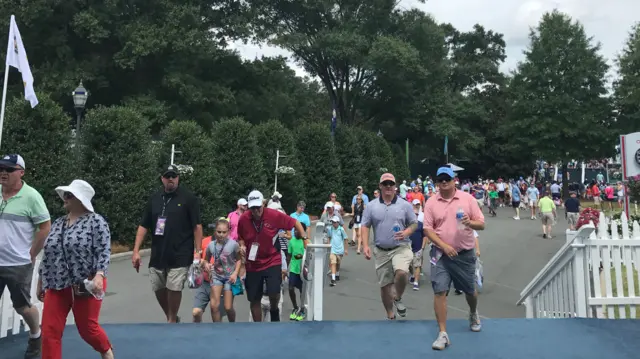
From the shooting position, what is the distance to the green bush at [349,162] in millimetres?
32531

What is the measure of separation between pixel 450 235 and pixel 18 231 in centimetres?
413

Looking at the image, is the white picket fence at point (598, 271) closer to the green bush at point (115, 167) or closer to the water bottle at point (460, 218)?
the water bottle at point (460, 218)

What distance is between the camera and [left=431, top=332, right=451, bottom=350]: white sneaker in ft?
16.9

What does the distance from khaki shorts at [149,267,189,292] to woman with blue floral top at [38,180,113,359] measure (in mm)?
1757

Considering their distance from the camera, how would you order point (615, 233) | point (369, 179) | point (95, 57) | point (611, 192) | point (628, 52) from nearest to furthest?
1. point (615, 233)
2. point (95, 57)
3. point (611, 192)
4. point (369, 179)
5. point (628, 52)

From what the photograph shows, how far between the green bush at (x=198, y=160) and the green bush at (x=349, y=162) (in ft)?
45.5

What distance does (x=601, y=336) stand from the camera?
562 centimetres

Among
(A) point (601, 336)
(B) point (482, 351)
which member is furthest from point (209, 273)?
(A) point (601, 336)

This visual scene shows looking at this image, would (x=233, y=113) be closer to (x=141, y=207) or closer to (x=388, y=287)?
(x=141, y=207)

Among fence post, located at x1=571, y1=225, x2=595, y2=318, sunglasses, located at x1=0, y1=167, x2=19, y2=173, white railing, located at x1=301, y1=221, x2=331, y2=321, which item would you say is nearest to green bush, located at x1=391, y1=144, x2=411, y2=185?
fence post, located at x1=571, y1=225, x2=595, y2=318

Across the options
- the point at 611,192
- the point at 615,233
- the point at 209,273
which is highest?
the point at 611,192

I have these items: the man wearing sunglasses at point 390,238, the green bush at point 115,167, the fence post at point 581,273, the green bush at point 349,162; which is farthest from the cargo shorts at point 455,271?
the green bush at point 349,162

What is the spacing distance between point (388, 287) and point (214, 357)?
8.81ft

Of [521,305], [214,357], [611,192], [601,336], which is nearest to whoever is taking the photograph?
[214,357]
